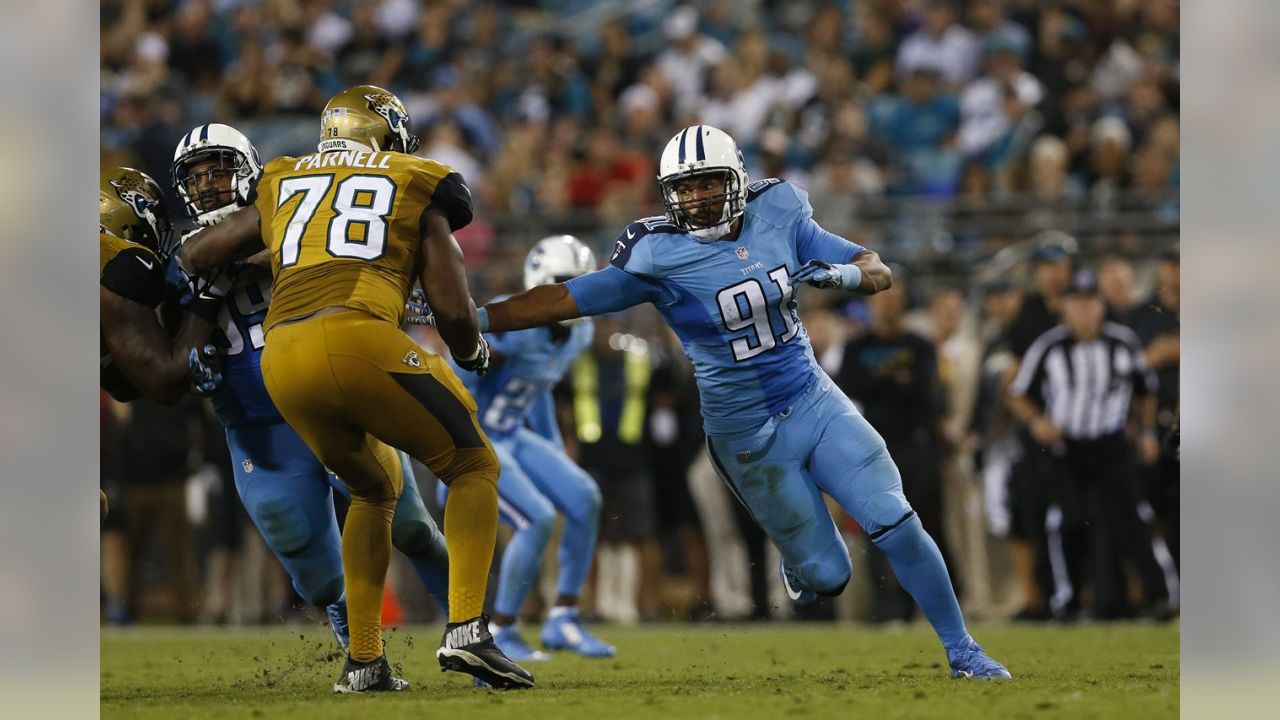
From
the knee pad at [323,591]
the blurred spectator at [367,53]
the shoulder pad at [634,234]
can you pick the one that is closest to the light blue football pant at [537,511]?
the knee pad at [323,591]

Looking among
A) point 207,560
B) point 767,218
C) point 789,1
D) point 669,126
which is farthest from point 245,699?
point 789,1

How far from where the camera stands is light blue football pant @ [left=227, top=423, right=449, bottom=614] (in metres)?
6.16

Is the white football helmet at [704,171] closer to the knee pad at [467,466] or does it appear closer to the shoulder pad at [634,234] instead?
the shoulder pad at [634,234]

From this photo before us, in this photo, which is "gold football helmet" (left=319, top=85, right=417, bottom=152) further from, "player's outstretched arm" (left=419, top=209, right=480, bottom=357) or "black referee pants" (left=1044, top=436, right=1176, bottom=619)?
"black referee pants" (left=1044, top=436, right=1176, bottom=619)

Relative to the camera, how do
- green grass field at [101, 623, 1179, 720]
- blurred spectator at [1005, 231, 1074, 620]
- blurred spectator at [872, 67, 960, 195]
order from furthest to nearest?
blurred spectator at [872, 67, 960, 195], blurred spectator at [1005, 231, 1074, 620], green grass field at [101, 623, 1179, 720]

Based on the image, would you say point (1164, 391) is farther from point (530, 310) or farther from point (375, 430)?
point (375, 430)

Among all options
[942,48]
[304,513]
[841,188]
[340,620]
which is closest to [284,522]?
[304,513]

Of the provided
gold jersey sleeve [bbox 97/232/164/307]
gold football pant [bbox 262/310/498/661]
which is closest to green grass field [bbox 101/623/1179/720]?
gold football pant [bbox 262/310/498/661]

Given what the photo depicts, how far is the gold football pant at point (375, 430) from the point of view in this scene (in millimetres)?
5332

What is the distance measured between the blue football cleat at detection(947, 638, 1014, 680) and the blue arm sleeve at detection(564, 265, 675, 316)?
1.70 metres

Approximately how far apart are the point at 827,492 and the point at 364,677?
73.0 inches
